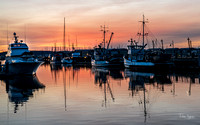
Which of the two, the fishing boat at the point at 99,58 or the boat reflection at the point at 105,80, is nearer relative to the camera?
the boat reflection at the point at 105,80

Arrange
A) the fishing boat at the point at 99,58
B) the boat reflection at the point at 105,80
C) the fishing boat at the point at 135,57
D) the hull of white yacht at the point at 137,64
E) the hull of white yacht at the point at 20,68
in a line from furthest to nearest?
the fishing boat at the point at 99,58
the fishing boat at the point at 135,57
the hull of white yacht at the point at 137,64
the hull of white yacht at the point at 20,68
the boat reflection at the point at 105,80

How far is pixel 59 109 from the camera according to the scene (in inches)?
934

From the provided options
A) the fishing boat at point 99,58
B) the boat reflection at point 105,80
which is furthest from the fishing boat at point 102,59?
the boat reflection at point 105,80

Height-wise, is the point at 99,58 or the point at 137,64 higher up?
the point at 99,58

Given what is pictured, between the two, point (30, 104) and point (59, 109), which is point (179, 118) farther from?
point (30, 104)

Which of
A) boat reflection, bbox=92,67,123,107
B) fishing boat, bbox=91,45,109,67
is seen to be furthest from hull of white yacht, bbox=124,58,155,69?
fishing boat, bbox=91,45,109,67

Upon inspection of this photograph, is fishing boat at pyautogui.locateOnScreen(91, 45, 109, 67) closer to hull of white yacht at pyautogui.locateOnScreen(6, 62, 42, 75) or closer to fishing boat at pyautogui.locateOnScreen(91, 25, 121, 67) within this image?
fishing boat at pyautogui.locateOnScreen(91, 25, 121, 67)

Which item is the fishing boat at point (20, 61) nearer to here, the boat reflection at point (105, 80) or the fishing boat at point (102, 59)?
the boat reflection at point (105, 80)

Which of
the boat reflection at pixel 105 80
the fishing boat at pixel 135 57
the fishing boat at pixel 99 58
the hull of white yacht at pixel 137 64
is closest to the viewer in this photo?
the boat reflection at pixel 105 80

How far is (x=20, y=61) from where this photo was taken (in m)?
59.1

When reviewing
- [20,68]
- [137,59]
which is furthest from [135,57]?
[20,68]

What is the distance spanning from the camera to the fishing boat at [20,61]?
194ft

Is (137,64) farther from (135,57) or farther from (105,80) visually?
(105,80)

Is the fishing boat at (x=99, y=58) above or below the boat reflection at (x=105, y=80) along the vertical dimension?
above
